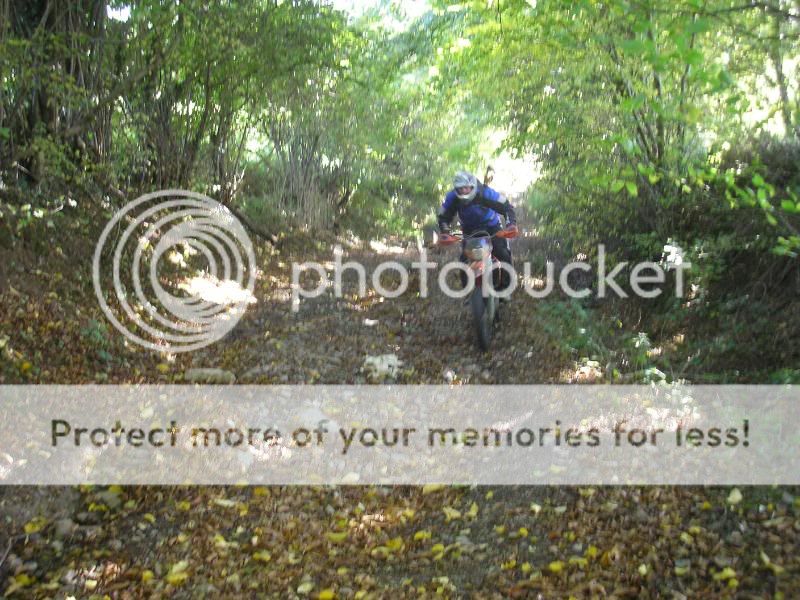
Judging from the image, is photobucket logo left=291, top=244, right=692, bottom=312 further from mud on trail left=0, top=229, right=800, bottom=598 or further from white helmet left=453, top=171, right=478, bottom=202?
mud on trail left=0, top=229, right=800, bottom=598

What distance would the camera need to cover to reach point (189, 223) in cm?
1186

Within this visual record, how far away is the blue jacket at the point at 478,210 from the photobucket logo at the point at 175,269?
10.5ft

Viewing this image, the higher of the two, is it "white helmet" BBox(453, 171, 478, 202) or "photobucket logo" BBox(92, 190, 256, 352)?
"white helmet" BBox(453, 171, 478, 202)

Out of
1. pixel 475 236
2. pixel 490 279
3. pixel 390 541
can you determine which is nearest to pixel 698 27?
pixel 390 541

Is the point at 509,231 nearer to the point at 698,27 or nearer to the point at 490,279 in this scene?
the point at 490,279

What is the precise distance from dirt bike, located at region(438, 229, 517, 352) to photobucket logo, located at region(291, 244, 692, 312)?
2cm

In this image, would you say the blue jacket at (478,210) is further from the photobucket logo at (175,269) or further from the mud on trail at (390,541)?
the mud on trail at (390,541)

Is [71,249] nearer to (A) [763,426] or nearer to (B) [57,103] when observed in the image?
(B) [57,103]

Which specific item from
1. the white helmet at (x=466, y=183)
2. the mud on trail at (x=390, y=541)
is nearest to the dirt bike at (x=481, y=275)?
the white helmet at (x=466, y=183)

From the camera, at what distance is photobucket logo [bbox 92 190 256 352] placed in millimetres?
7953

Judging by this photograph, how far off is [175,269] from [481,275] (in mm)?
4926

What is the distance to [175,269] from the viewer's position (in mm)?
10070

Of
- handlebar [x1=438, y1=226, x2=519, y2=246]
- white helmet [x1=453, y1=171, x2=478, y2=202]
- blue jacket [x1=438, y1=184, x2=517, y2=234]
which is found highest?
white helmet [x1=453, y1=171, x2=478, y2=202]

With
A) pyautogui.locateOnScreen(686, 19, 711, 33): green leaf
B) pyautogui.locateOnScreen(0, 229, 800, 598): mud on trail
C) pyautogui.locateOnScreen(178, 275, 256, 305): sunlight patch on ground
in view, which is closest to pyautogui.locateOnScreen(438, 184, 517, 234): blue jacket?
pyautogui.locateOnScreen(178, 275, 256, 305): sunlight patch on ground
